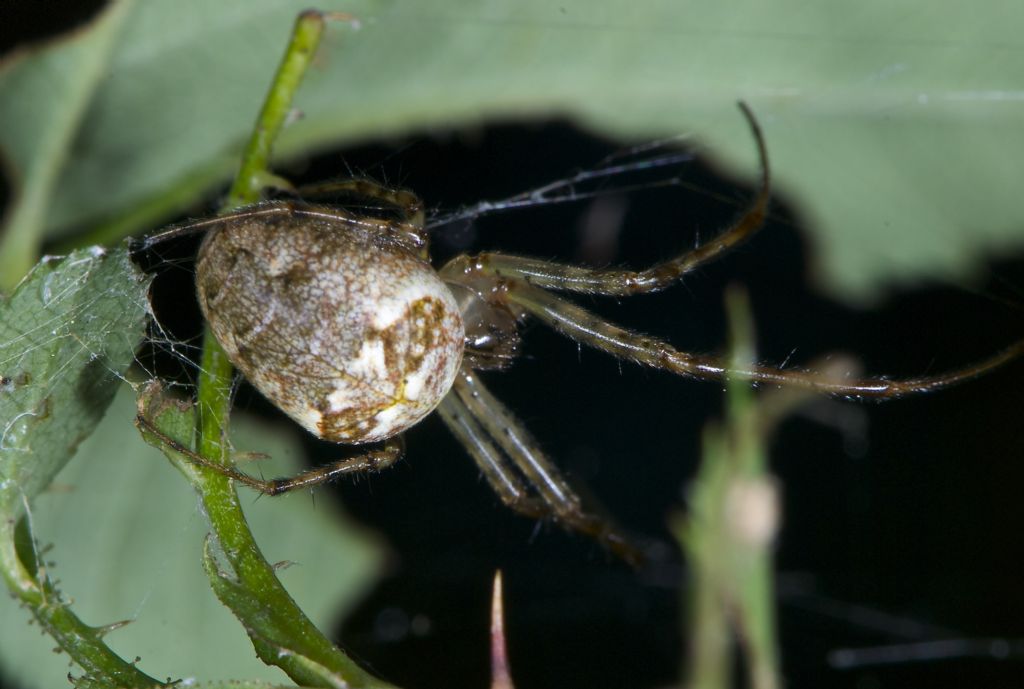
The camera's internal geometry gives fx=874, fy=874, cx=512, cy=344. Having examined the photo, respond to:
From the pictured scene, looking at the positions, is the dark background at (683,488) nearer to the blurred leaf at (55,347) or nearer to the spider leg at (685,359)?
the spider leg at (685,359)

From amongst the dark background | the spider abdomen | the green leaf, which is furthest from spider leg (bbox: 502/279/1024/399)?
the green leaf

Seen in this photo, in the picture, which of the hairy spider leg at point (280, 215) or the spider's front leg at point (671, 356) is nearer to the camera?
the hairy spider leg at point (280, 215)

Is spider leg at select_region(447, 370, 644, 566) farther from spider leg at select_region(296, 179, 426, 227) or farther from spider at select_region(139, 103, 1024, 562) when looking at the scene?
spider leg at select_region(296, 179, 426, 227)

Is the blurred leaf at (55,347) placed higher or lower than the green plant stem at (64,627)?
higher

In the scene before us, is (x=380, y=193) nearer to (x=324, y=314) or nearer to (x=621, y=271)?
(x=324, y=314)

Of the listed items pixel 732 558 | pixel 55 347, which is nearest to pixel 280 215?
pixel 55 347

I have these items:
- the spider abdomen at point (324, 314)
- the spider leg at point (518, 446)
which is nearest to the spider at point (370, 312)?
the spider abdomen at point (324, 314)
